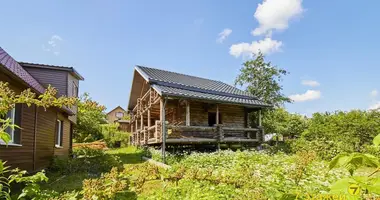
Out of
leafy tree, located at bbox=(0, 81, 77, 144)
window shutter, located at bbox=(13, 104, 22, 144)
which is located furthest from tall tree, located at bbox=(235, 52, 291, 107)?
leafy tree, located at bbox=(0, 81, 77, 144)

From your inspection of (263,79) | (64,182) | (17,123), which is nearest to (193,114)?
(64,182)

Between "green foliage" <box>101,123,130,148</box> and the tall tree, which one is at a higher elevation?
the tall tree

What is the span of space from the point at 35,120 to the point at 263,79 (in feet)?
74.6

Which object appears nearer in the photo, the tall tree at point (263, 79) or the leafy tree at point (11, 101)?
the leafy tree at point (11, 101)

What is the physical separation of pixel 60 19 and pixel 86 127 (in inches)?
823

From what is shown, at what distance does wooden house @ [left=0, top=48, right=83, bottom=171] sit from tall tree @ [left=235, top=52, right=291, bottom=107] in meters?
17.5

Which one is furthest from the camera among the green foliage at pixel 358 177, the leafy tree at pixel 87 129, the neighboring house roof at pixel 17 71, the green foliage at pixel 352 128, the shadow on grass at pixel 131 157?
the leafy tree at pixel 87 129

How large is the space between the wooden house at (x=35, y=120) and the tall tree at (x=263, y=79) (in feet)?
57.5

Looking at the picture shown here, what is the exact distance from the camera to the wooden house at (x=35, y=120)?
7935 millimetres

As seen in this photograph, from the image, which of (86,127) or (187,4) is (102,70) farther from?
(86,127)

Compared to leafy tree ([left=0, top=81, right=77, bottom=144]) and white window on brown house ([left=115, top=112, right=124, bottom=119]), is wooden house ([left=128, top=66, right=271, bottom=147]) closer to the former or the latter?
leafy tree ([left=0, top=81, right=77, bottom=144])

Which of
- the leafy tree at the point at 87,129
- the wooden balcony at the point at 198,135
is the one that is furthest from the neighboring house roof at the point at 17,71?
the leafy tree at the point at 87,129

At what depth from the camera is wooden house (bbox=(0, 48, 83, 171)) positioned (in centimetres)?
794

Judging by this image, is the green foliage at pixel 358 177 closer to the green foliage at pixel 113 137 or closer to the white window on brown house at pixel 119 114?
the green foliage at pixel 113 137
